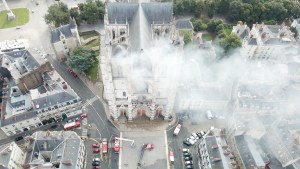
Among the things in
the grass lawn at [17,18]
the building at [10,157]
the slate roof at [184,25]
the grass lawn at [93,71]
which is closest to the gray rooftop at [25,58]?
the grass lawn at [93,71]

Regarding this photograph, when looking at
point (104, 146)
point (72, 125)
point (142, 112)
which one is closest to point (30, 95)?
point (72, 125)

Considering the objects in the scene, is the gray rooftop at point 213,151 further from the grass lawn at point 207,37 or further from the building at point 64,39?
the building at point 64,39

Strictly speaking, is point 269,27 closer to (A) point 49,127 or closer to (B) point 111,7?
(B) point 111,7

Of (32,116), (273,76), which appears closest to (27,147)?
(32,116)

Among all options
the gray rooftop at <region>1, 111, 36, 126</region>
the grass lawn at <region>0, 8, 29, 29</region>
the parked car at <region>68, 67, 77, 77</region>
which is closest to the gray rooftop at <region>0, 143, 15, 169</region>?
the gray rooftop at <region>1, 111, 36, 126</region>

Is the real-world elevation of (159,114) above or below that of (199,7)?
below

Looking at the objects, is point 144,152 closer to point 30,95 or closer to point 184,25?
point 30,95
